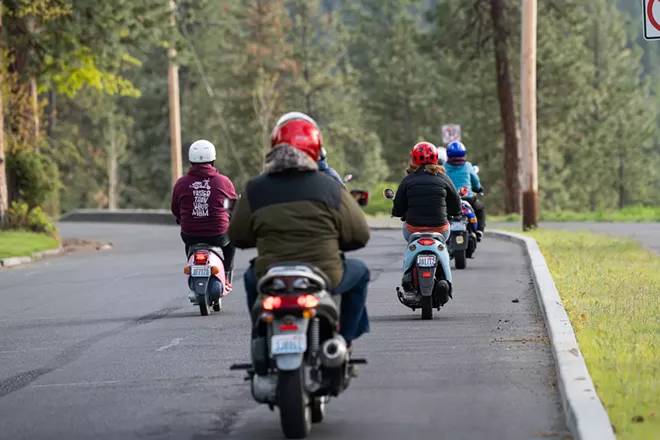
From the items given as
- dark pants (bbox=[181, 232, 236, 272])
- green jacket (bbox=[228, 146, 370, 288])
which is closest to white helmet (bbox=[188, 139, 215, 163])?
dark pants (bbox=[181, 232, 236, 272])

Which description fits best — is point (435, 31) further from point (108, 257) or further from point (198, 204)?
point (198, 204)

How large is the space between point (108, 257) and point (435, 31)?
82.4ft

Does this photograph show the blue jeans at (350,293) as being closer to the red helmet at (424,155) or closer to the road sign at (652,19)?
the road sign at (652,19)

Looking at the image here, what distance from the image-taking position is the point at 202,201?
52.7 ft

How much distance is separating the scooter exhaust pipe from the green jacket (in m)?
0.47

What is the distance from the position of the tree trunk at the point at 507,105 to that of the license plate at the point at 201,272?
34.5 metres

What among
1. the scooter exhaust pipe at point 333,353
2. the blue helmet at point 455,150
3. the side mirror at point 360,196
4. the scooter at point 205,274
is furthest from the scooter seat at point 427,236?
the blue helmet at point 455,150

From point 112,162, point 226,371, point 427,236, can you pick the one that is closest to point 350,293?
point 226,371

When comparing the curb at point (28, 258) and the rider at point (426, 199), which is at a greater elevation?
the rider at point (426, 199)

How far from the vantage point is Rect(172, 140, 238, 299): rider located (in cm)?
1608

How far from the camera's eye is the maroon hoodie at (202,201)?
1608cm

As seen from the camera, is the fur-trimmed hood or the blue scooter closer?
the fur-trimmed hood

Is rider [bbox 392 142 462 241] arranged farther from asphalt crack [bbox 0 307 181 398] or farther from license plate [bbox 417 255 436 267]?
asphalt crack [bbox 0 307 181 398]

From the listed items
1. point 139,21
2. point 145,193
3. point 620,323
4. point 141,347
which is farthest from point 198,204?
point 145,193
